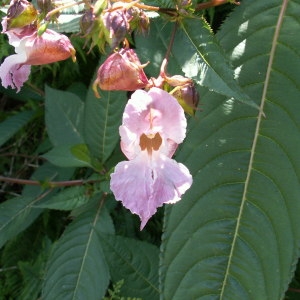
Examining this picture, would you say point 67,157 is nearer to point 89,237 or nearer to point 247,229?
point 89,237

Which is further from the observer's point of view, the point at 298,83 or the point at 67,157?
the point at 67,157

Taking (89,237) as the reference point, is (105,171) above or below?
above

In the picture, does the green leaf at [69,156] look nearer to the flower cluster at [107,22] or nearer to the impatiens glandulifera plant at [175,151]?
the impatiens glandulifera plant at [175,151]

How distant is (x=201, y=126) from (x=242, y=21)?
257 millimetres

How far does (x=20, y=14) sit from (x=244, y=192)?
0.56m

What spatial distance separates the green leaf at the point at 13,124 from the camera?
5.95ft

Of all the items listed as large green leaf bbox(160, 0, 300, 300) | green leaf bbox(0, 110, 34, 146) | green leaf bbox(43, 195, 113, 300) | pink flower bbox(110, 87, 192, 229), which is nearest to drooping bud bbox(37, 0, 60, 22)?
pink flower bbox(110, 87, 192, 229)

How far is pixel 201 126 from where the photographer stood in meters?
1.24

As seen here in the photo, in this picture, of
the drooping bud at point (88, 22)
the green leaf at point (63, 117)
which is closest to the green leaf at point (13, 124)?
the green leaf at point (63, 117)

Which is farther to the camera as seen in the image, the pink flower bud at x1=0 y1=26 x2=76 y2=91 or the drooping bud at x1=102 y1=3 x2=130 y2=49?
the pink flower bud at x1=0 y1=26 x2=76 y2=91

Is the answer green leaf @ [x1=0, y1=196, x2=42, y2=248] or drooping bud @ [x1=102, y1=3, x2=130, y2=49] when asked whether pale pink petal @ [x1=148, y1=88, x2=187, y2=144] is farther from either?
green leaf @ [x1=0, y1=196, x2=42, y2=248]

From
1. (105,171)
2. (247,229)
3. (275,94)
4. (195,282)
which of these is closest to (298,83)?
Answer: (275,94)

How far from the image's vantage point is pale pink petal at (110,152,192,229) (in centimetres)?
99

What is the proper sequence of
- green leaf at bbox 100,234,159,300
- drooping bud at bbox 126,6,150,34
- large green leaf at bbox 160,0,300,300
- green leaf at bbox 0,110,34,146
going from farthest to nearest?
green leaf at bbox 0,110,34,146 < green leaf at bbox 100,234,159,300 < large green leaf at bbox 160,0,300,300 < drooping bud at bbox 126,6,150,34
